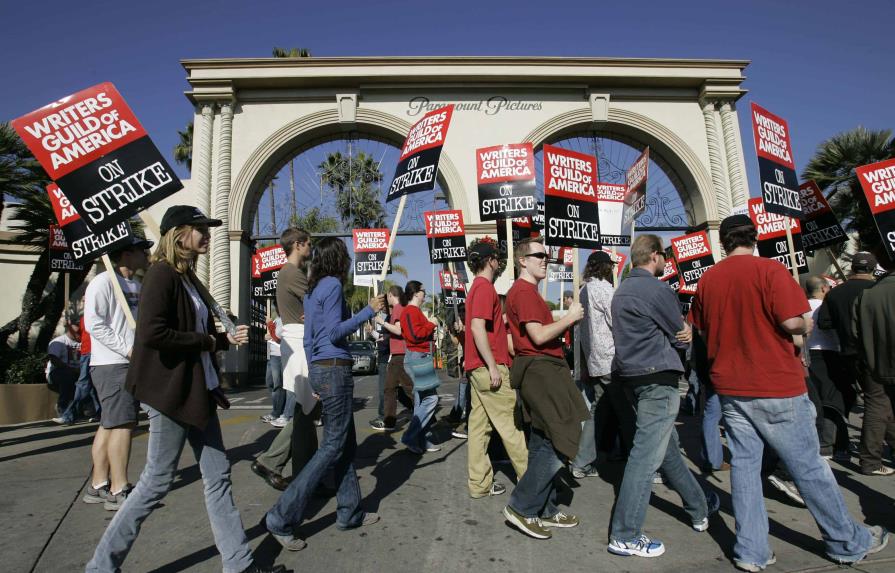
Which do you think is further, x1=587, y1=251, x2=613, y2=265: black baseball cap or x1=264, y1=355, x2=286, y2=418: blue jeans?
x1=264, y1=355, x2=286, y2=418: blue jeans

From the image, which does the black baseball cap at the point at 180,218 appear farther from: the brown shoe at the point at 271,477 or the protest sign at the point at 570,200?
the protest sign at the point at 570,200

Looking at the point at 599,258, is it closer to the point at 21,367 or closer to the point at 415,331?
the point at 415,331

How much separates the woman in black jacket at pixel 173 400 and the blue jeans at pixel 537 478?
1.50 meters

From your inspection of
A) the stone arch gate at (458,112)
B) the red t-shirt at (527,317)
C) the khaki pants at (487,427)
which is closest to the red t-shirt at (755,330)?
the red t-shirt at (527,317)

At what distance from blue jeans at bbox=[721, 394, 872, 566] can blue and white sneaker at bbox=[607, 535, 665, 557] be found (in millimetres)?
410

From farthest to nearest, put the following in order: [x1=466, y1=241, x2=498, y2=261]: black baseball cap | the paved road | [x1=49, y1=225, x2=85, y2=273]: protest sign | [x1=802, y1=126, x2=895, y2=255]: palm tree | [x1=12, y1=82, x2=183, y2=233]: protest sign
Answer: [x1=802, y1=126, x2=895, y2=255]: palm tree < [x1=49, y1=225, x2=85, y2=273]: protest sign < [x1=466, y1=241, x2=498, y2=261]: black baseball cap < [x1=12, y1=82, x2=183, y2=233]: protest sign < the paved road

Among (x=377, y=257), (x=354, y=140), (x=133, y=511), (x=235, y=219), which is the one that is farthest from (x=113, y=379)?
(x=354, y=140)

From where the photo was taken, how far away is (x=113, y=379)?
4258 mm

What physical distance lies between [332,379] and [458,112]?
15.3 metres

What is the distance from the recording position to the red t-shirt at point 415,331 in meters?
6.47

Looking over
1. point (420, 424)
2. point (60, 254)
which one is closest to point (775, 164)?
point (420, 424)

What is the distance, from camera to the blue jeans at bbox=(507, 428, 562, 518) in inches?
134

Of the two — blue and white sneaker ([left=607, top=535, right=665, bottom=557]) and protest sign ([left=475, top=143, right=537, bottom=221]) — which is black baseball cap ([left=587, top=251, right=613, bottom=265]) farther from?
blue and white sneaker ([left=607, top=535, right=665, bottom=557])

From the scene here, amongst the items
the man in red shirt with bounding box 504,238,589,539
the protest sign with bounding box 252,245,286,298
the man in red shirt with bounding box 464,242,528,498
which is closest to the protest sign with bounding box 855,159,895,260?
the man in red shirt with bounding box 504,238,589,539
